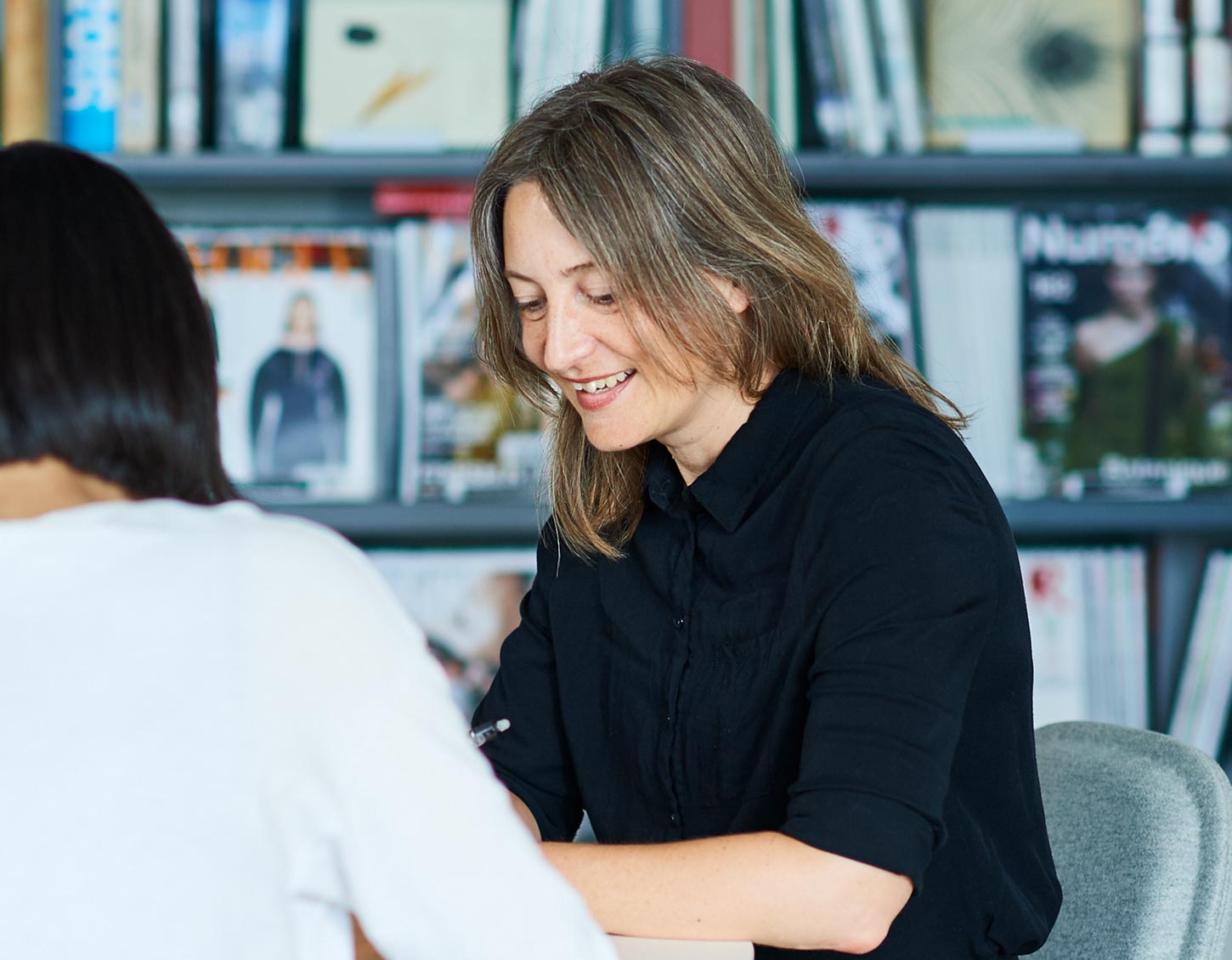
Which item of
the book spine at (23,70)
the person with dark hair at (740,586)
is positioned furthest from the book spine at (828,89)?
the book spine at (23,70)

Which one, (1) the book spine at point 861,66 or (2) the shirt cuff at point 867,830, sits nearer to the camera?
(2) the shirt cuff at point 867,830

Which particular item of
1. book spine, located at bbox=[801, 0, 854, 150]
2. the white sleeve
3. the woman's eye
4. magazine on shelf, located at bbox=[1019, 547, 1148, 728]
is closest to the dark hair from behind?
the white sleeve

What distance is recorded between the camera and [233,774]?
0.61 metres

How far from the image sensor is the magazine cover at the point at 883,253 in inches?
73.5

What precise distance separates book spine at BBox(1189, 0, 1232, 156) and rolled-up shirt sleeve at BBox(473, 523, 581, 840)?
1.16 metres

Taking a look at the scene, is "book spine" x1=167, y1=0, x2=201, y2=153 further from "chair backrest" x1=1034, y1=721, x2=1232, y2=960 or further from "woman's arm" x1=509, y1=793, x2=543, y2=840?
"chair backrest" x1=1034, y1=721, x2=1232, y2=960

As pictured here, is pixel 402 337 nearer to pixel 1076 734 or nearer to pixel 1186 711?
pixel 1076 734

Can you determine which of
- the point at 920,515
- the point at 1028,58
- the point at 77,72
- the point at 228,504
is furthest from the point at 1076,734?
the point at 77,72

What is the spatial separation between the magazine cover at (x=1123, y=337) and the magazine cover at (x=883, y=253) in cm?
17

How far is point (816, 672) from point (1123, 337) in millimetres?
1130

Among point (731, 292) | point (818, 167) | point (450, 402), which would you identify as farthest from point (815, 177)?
point (731, 292)

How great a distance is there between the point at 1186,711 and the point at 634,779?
110 centimetres

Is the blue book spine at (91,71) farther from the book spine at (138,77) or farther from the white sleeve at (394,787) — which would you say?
the white sleeve at (394,787)

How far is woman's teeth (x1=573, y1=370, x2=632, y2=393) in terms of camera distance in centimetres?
119
